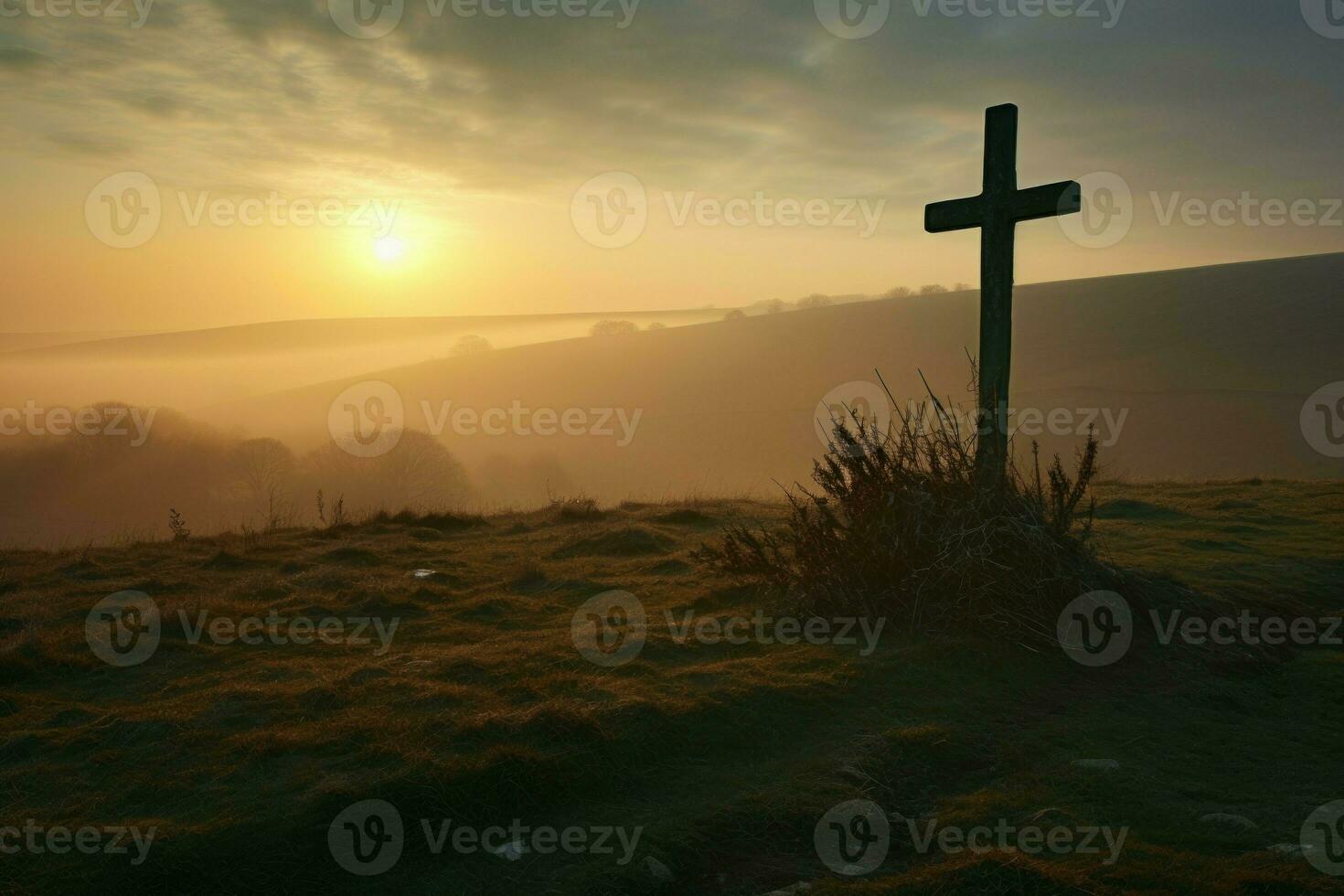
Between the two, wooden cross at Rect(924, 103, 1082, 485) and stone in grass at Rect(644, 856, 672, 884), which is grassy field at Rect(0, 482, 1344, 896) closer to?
stone in grass at Rect(644, 856, 672, 884)

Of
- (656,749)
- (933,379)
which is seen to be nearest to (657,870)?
(656,749)

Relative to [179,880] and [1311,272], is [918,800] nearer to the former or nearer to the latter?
[179,880]

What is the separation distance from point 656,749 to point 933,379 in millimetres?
45065

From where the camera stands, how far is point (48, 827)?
136 inches

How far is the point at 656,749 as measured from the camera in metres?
4.19

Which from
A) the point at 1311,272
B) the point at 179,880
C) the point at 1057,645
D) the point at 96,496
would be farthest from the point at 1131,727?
the point at 1311,272

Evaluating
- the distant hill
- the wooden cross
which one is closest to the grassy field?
the wooden cross

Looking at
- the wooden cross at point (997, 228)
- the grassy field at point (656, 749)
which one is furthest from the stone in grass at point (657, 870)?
the wooden cross at point (997, 228)

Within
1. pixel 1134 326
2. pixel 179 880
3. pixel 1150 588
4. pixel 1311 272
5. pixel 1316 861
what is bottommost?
pixel 179 880

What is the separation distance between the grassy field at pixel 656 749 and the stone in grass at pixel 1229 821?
0.06ft

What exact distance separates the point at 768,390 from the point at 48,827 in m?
49.7

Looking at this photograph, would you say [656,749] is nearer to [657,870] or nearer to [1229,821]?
[657,870]

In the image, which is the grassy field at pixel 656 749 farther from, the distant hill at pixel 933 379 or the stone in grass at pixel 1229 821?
the distant hill at pixel 933 379

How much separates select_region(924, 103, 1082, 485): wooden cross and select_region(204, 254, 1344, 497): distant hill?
15.4 meters
